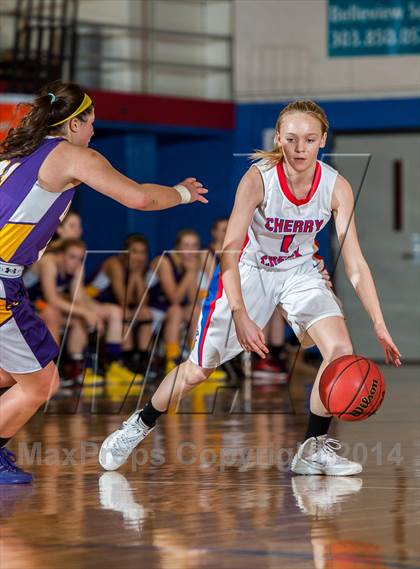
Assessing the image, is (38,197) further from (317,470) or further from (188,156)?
(188,156)

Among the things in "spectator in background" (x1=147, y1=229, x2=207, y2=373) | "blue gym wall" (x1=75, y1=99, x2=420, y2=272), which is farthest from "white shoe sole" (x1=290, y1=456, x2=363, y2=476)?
"blue gym wall" (x1=75, y1=99, x2=420, y2=272)

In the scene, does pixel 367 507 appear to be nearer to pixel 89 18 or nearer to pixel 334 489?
pixel 334 489

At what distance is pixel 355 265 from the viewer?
18.6ft

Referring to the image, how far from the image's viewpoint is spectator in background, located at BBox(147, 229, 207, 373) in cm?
1174

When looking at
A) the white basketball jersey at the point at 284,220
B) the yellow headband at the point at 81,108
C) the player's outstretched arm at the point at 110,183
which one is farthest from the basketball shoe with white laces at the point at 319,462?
the yellow headband at the point at 81,108

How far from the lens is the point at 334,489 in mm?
5301

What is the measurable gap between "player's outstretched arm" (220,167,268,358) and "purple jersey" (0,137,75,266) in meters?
0.79

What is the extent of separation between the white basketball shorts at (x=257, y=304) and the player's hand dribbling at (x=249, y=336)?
1.72ft

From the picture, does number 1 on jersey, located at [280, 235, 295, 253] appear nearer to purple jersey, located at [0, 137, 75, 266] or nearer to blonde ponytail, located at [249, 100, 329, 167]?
blonde ponytail, located at [249, 100, 329, 167]

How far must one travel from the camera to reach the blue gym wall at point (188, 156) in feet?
48.7

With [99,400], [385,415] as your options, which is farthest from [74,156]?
[99,400]

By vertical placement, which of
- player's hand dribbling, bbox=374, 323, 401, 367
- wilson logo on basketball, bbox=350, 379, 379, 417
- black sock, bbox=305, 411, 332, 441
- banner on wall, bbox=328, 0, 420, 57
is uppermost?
banner on wall, bbox=328, 0, 420, 57

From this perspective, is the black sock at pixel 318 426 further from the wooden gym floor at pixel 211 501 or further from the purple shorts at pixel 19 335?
the purple shorts at pixel 19 335

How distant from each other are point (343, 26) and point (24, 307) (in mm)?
10254
